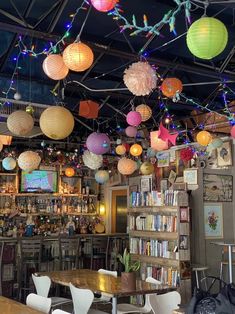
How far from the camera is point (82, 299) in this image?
15.2ft

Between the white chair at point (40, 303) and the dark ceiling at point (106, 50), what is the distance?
8.59 ft

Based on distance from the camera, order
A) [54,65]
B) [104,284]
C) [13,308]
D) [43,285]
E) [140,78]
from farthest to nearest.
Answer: [43,285] < [104,284] < [140,78] < [54,65] < [13,308]

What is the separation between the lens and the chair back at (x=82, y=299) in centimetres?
456

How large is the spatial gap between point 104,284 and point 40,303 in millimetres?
1330

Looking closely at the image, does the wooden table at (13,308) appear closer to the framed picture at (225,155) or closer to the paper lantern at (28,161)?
the paper lantern at (28,161)

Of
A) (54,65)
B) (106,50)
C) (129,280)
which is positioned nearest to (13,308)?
(129,280)

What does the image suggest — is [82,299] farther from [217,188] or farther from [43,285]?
[217,188]

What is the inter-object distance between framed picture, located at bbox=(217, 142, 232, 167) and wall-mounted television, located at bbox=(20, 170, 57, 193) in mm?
4549

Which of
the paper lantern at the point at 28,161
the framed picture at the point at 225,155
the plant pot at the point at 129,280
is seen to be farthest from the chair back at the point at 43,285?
the framed picture at the point at 225,155

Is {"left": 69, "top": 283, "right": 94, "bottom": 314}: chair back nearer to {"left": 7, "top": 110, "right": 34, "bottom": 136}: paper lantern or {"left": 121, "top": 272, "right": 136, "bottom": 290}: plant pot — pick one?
{"left": 121, "top": 272, "right": 136, "bottom": 290}: plant pot

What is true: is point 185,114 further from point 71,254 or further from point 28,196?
point 28,196

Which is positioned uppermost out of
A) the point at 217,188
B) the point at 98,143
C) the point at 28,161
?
the point at 98,143

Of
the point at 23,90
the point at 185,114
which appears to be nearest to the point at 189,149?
the point at 185,114

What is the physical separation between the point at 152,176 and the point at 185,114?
1.87 metres
